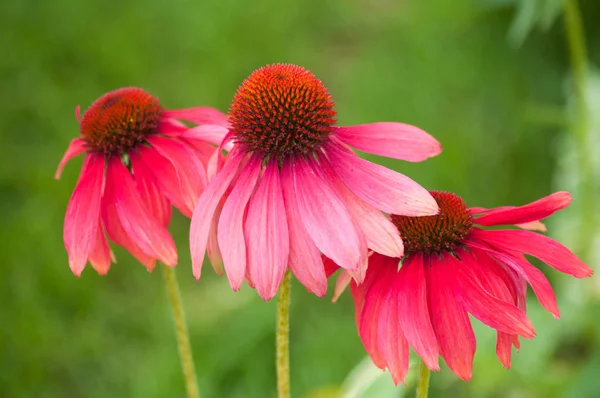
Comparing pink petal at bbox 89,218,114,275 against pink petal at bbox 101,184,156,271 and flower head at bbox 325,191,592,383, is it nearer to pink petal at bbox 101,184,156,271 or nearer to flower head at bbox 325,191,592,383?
pink petal at bbox 101,184,156,271

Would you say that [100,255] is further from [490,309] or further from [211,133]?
[490,309]

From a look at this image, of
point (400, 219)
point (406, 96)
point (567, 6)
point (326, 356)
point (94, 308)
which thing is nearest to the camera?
point (400, 219)

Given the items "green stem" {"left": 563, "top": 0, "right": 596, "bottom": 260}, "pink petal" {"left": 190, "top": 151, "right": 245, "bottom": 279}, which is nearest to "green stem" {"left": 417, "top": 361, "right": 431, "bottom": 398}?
"pink petal" {"left": 190, "top": 151, "right": 245, "bottom": 279}

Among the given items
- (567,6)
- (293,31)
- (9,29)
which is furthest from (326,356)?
(9,29)

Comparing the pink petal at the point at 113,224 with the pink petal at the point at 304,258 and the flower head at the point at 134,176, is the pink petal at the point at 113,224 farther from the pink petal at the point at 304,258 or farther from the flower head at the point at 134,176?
the pink petal at the point at 304,258

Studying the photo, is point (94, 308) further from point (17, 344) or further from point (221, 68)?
point (221, 68)

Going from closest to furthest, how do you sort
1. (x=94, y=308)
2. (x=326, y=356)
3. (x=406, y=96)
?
(x=326, y=356) < (x=94, y=308) < (x=406, y=96)

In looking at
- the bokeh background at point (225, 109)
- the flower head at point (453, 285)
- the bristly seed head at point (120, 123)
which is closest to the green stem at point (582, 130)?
the bokeh background at point (225, 109)

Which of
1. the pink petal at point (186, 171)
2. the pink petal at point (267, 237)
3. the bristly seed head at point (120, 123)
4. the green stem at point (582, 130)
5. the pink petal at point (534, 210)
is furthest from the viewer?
the green stem at point (582, 130)
